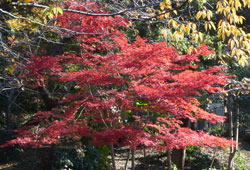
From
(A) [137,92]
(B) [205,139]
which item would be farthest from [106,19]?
(B) [205,139]

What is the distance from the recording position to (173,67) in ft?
19.0

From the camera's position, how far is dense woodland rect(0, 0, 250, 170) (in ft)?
14.5

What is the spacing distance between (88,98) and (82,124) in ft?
1.50

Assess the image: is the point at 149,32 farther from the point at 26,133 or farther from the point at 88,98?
the point at 26,133

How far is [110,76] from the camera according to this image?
5.09 m

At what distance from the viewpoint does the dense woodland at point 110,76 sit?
14.5 feet

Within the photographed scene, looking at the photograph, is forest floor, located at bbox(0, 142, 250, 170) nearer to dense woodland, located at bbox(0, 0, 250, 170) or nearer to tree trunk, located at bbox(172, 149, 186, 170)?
dense woodland, located at bbox(0, 0, 250, 170)

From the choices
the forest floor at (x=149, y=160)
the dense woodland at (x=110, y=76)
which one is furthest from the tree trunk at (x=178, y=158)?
the forest floor at (x=149, y=160)

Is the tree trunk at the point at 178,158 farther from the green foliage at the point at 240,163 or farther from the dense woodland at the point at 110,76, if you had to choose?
the green foliage at the point at 240,163

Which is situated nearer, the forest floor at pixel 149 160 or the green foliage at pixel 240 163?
the green foliage at pixel 240 163

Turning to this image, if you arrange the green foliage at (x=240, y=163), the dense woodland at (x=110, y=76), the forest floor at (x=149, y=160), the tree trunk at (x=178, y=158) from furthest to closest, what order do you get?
the forest floor at (x=149, y=160) < the tree trunk at (x=178, y=158) < the green foliage at (x=240, y=163) < the dense woodland at (x=110, y=76)

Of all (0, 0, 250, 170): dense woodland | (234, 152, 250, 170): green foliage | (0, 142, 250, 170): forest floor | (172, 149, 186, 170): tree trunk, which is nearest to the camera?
(0, 0, 250, 170): dense woodland

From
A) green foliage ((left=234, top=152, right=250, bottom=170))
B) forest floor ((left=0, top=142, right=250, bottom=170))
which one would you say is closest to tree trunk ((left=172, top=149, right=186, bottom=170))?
forest floor ((left=0, top=142, right=250, bottom=170))

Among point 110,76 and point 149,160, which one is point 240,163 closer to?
point 149,160
